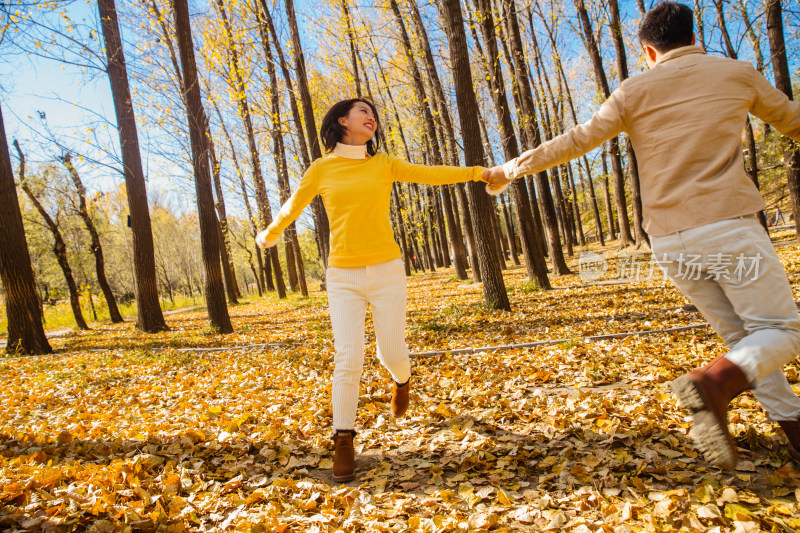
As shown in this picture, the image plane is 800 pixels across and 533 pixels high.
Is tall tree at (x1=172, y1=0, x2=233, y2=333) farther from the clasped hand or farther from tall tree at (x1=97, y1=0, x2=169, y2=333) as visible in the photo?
the clasped hand

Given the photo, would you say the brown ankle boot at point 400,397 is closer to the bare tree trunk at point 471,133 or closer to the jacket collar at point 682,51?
the jacket collar at point 682,51

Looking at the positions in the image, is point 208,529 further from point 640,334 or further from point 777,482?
point 640,334

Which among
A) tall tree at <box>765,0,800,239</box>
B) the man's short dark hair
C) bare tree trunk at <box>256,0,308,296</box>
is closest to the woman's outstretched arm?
the man's short dark hair

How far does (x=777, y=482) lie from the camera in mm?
2279

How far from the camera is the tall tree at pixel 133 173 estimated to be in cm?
1134

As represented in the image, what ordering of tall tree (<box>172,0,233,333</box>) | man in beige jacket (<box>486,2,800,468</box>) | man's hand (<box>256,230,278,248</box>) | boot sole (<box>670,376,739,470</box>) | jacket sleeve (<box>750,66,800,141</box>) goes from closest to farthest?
boot sole (<box>670,376,739,470</box>), man in beige jacket (<box>486,2,800,468</box>), jacket sleeve (<box>750,66,800,141</box>), man's hand (<box>256,230,278,248</box>), tall tree (<box>172,0,233,333</box>)

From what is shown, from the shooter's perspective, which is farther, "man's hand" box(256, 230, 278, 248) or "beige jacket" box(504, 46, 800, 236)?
"man's hand" box(256, 230, 278, 248)

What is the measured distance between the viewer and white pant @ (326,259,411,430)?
2.97 m

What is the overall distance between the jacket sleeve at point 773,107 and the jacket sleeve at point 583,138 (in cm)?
65

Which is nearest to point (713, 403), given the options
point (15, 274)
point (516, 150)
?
point (516, 150)

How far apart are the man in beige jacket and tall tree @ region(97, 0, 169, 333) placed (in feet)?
39.2

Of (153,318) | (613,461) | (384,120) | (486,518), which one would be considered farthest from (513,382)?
(384,120)

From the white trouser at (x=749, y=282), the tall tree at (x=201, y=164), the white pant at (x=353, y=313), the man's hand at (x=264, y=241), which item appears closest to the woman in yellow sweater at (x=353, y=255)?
the white pant at (x=353, y=313)

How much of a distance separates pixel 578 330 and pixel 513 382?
7.73ft
